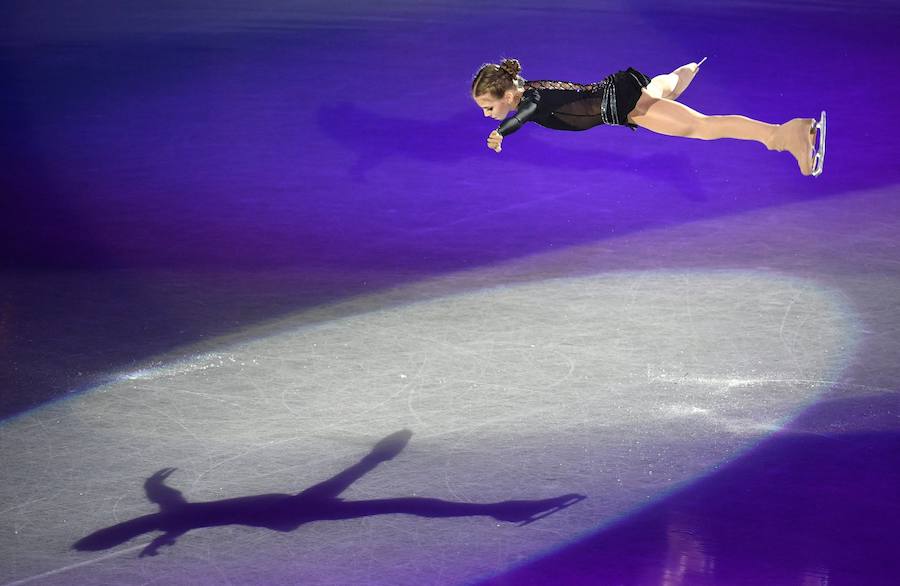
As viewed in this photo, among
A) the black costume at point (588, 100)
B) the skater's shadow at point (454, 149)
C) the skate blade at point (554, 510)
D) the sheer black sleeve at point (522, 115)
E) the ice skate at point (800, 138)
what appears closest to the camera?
the skate blade at point (554, 510)

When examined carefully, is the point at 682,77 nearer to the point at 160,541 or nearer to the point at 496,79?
the point at 496,79

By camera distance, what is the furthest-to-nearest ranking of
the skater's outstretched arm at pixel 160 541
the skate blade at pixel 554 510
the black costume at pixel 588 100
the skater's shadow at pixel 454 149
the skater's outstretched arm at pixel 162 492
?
the skater's shadow at pixel 454 149 < the black costume at pixel 588 100 < the skater's outstretched arm at pixel 162 492 < the skate blade at pixel 554 510 < the skater's outstretched arm at pixel 160 541

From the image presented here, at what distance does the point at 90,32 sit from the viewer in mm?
13641

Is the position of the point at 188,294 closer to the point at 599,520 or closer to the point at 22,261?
the point at 22,261

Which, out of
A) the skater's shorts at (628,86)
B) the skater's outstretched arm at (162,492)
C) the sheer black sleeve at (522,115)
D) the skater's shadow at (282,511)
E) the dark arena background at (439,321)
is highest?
the skater's shorts at (628,86)

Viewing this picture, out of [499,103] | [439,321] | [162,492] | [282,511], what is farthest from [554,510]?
[439,321]

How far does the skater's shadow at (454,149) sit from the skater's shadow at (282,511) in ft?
14.7

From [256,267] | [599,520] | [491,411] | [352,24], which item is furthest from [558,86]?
[352,24]

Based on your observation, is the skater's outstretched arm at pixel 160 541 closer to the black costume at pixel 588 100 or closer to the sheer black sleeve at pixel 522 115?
the sheer black sleeve at pixel 522 115

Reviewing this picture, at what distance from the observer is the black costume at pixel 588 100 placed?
5.75 m

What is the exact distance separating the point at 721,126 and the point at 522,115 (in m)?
1.04

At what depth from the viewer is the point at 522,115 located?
5477mm

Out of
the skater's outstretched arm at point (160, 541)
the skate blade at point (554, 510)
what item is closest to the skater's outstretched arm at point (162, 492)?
the skater's outstretched arm at point (160, 541)

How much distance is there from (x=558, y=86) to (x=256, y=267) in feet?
9.84
